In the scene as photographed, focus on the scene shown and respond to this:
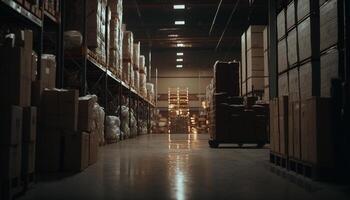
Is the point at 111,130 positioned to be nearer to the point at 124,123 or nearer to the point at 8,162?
the point at 124,123

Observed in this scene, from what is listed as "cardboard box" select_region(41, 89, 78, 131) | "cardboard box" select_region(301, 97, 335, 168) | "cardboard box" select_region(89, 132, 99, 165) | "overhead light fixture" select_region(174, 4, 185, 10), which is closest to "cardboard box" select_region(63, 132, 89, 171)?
"cardboard box" select_region(41, 89, 78, 131)

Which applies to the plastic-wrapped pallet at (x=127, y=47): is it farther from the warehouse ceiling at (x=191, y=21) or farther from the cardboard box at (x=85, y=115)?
the cardboard box at (x=85, y=115)

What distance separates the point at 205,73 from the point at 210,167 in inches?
1033

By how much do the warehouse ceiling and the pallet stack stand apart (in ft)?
32.4

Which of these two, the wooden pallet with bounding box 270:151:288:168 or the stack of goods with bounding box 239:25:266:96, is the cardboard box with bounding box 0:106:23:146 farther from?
the stack of goods with bounding box 239:25:266:96

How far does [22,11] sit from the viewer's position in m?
4.65

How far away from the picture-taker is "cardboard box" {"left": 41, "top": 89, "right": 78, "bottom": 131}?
505cm

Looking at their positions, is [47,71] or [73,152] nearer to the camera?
[73,152]

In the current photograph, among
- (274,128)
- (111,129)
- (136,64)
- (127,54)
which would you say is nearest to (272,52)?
(274,128)

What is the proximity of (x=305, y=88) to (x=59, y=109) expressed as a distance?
10.4ft

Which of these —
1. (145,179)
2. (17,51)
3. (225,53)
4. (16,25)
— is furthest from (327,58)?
(225,53)

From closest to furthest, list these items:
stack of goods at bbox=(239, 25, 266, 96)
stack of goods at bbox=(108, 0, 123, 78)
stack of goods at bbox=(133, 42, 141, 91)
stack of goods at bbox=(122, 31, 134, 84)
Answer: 1. stack of goods at bbox=(108, 0, 123, 78)
2. stack of goods at bbox=(239, 25, 266, 96)
3. stack of goods at bbox=(122, 31, 134, 84)
4. stack of goods at bbox=(133, 42, 141, 91)

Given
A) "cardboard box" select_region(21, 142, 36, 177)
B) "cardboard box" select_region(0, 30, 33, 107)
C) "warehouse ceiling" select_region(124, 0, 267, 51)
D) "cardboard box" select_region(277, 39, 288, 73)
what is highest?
"warehouse ceiling" select_region(124, 0, 267, 51)

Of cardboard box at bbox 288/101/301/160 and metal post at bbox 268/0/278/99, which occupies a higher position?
metal post at bbox 268/0/278/99
